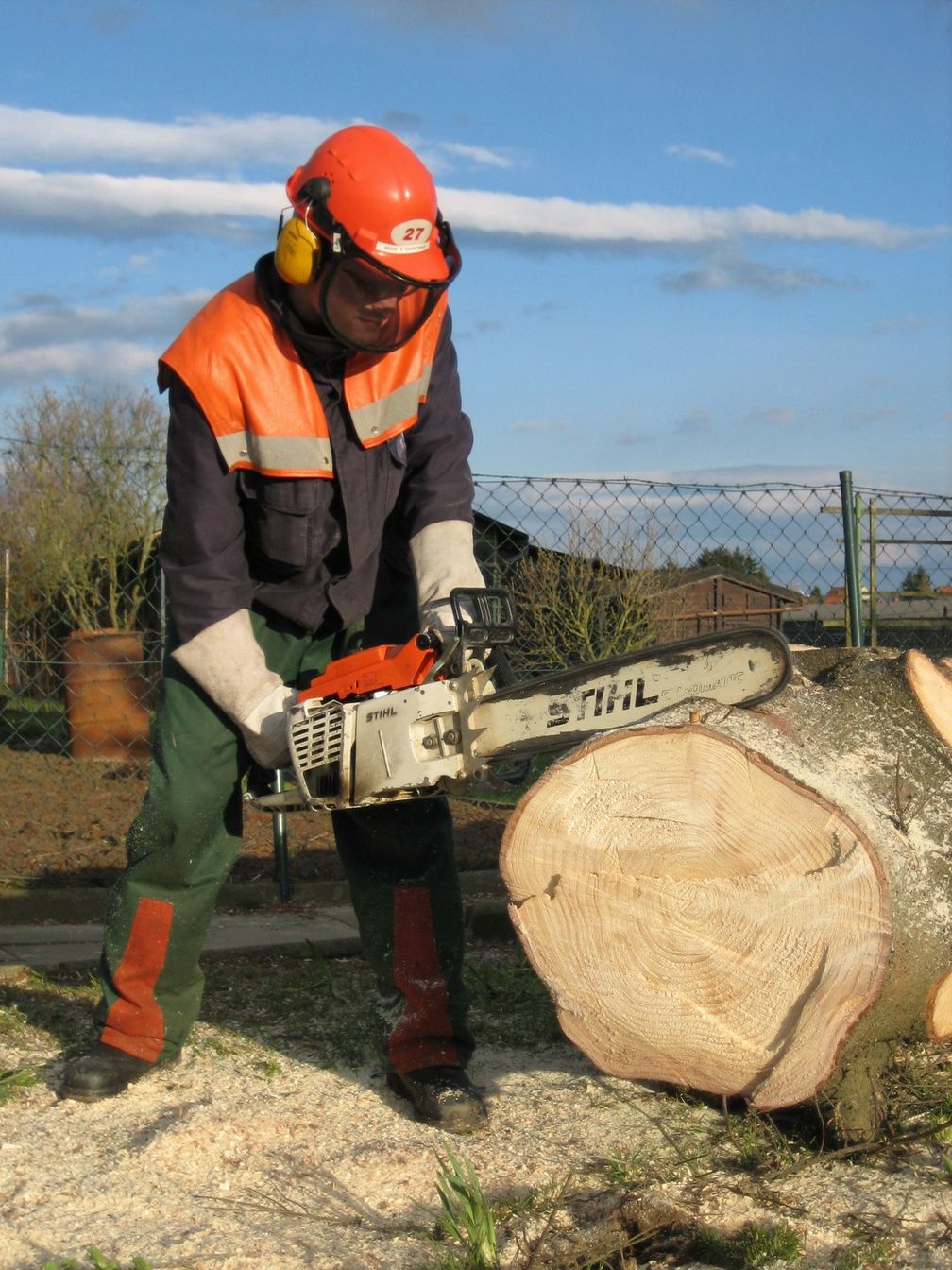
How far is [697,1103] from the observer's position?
9.43 feet

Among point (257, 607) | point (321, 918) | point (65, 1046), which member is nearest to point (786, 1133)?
point (257, 607)

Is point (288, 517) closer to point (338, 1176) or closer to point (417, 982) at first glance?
point (417, 982)

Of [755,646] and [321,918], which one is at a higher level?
[755,646]

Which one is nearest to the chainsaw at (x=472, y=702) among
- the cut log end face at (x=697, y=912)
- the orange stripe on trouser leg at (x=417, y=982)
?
the cut log end face at (x=697, y=912)

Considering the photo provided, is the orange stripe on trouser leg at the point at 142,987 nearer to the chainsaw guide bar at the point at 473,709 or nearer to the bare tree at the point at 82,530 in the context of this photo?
the chainsaw guide bar at the point at 473,709

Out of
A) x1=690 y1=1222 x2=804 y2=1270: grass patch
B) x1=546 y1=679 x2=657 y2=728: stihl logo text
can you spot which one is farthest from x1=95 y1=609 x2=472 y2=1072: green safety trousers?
x1=690 y1=1222 x2=804 y2=1270: grass patch

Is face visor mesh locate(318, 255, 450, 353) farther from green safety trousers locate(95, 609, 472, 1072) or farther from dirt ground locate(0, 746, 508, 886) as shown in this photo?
dirt ground locate(0, 746, 508, 886)

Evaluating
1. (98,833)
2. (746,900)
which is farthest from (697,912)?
(98,833)

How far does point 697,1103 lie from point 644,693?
3.29 feet

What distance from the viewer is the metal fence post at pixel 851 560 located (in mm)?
6559

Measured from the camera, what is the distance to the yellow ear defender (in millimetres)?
2648

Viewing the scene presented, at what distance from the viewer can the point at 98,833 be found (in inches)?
244

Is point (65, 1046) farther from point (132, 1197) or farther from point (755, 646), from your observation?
point (755, 646)

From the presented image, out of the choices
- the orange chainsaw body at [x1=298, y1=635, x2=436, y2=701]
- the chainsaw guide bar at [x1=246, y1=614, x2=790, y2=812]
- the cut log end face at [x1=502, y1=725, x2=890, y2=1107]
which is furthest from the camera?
the orange chainsaw body at [x1=298, y1=635, x2=436, y2=701]
